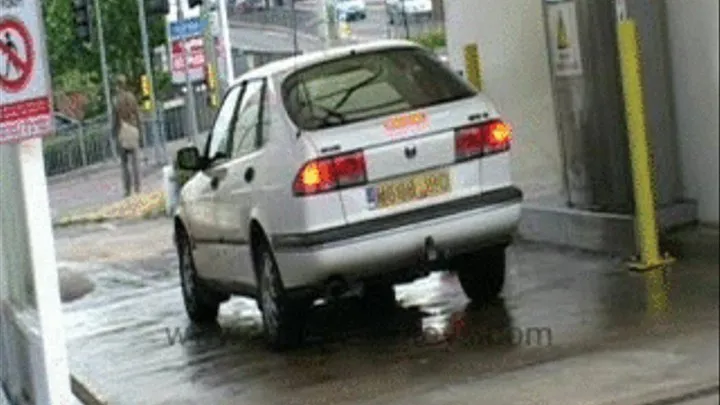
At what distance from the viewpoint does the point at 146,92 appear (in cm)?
2070

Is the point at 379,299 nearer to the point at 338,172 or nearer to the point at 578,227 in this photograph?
the point at 578,227

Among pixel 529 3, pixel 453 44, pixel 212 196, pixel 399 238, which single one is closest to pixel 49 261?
pixel 399 238

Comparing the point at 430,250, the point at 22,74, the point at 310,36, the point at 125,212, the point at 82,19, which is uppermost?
the point at 82,19

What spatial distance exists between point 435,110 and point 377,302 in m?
2.35

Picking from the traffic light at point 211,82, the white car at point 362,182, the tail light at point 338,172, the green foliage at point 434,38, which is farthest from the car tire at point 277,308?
the traffic light at point 211,82

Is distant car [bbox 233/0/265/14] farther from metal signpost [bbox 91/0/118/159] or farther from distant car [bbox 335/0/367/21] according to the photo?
metal signpost [bbox 91/0/118/159]

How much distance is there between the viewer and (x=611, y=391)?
664 cm

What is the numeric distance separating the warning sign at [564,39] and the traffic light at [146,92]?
9.76 m

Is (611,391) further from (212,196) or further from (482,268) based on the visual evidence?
(212,196)

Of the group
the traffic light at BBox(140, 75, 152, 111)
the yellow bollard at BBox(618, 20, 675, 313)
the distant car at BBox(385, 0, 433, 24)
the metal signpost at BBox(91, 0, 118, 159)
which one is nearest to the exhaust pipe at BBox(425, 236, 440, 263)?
the yellow bollard at BBox(618, 20, 675, 313)

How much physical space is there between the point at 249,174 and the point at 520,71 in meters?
3.91

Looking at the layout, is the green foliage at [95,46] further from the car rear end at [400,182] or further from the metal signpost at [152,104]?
the car rear end at [400,182]

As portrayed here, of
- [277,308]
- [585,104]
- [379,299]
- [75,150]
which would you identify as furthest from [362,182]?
[75,150]

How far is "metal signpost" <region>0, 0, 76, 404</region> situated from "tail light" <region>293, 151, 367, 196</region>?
148cm
